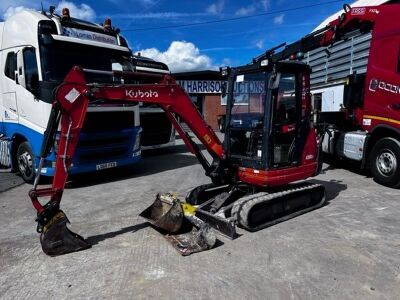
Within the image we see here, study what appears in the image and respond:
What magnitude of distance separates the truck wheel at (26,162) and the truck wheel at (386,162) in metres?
7.20

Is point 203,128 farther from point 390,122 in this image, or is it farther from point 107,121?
point 390,122

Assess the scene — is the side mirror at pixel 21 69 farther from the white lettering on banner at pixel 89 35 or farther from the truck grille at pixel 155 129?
the truck grille at pixel 155 129

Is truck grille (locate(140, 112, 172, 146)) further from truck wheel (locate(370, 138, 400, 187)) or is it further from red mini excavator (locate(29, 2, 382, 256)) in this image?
truck wheel (locate(370, 138, 400, 187))

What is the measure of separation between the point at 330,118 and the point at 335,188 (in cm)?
306

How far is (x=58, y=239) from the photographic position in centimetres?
443

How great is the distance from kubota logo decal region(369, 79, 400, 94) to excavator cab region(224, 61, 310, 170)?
2.38 m

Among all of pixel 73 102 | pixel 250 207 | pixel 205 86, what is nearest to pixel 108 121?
pixel 73 102

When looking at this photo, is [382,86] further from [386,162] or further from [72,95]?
[72,95]

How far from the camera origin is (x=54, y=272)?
3.94m

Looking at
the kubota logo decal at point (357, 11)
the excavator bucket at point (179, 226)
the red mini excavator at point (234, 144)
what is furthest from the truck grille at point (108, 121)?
the kubota logo decal at point (357, 11)

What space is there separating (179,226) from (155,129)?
7.40m

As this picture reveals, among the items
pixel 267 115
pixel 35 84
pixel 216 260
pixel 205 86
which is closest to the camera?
pixel 216 260

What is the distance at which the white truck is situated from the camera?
24.3 feet

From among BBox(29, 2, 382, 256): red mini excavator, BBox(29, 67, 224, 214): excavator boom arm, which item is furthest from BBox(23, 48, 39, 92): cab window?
BBox(29, 67, 224, 214): excavator boom arm
